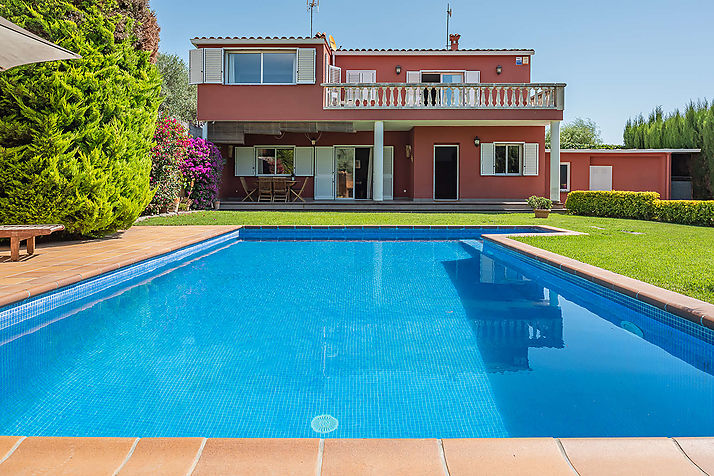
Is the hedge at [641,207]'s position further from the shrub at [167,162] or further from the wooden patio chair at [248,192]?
the shrub at [167,162]

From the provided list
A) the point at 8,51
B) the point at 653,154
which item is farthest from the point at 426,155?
the point at 8,51

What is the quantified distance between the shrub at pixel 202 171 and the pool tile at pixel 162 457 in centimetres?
1211

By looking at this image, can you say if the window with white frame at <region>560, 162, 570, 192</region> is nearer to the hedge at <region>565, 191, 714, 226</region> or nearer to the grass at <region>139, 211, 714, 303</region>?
the hedge at <region>565, 191, 714, 226</region>

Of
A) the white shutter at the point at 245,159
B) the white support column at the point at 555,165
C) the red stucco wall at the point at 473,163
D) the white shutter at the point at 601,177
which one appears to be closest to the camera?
the white support column at the point at 555,165

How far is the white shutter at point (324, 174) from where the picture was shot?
57.2 feet

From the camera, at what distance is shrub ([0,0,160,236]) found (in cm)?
622

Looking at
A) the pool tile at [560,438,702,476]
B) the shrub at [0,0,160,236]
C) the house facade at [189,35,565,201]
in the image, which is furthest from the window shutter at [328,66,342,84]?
the pool tile at [560,438,702,476]

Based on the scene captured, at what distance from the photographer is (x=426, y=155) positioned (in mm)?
16703

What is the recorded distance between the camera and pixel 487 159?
54.5 feet

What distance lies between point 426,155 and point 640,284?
1270cm

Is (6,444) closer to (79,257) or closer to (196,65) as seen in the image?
(79,257)

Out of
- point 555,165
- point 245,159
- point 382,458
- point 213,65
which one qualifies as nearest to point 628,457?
point 382,458

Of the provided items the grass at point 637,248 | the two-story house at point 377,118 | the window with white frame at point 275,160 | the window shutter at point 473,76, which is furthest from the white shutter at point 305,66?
the grass at point 637,248

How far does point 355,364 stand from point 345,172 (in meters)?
15.1
